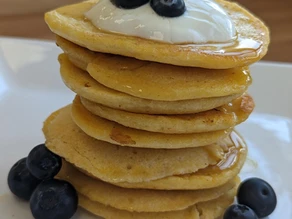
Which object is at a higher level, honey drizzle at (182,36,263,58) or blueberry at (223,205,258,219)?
honey drizzle at (182,36,263,58)

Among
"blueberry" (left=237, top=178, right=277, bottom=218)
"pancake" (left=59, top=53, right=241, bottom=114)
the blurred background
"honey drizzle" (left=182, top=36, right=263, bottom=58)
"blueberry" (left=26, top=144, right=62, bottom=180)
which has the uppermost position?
"honey drizzle" (left=182, top=36, right=263, bottom=58)

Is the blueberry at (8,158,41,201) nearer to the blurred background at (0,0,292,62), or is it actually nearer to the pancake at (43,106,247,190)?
the pancake at (43,106,247,190)

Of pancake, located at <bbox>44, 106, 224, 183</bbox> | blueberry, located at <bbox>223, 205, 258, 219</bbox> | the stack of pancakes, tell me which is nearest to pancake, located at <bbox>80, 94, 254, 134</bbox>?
the stack of pancakes

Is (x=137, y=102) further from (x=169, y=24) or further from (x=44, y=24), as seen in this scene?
(x=44, y=24)

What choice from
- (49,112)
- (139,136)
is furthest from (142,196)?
(49,112)

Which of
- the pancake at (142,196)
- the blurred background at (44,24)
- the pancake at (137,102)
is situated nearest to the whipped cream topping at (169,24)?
the pancake at (137,102)

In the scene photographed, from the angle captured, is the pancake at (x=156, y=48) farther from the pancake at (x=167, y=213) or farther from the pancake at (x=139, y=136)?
the pancake at (x=167, y=213)
